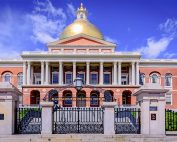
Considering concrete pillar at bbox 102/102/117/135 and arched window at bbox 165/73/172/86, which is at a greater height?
arched window at bbox 165/73/172/86

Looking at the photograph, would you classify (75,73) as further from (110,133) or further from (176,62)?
(110,133)

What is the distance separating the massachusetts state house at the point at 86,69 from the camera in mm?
72938

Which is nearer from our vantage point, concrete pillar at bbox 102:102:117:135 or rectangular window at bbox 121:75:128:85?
concrete pillar at bbox 102:102:117:135

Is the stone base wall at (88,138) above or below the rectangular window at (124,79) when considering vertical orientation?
below

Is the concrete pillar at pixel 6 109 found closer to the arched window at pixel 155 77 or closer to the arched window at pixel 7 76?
the arched window at pixel 7 76

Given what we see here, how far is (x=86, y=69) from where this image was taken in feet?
247

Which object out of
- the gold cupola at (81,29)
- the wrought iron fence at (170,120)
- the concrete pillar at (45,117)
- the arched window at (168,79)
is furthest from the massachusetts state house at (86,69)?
the concrete pillar at (45,117)

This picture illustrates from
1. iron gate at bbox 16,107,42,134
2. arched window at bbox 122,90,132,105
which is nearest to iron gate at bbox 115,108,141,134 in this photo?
iron gate at bbox 16,107,42,134

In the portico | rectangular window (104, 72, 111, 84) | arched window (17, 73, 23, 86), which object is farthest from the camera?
arched window (17, 73, 23, 86)

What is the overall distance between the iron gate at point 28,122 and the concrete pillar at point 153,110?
17.2 feet

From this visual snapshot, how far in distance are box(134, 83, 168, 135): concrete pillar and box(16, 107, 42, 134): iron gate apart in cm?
524

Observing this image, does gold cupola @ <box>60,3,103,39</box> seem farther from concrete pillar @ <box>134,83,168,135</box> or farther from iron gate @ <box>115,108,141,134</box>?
concrete pillar @ <box>134,83,168,135</box>

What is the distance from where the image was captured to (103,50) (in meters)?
76.4

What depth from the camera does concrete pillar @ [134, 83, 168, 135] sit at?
65.4ft
